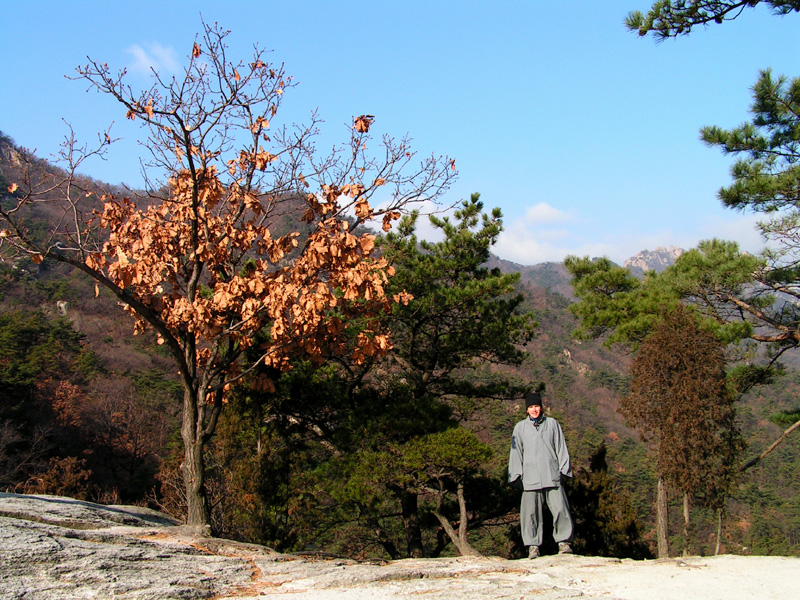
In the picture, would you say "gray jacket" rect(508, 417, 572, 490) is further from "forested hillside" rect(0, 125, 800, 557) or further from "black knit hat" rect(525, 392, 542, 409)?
"forested hillside" rect(0, 125, 800, 557)

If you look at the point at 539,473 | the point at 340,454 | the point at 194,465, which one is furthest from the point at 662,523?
the point at 194,465

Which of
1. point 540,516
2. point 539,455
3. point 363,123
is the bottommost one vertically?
point 540,516

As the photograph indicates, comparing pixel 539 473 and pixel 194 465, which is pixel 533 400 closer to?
pixel 539 473

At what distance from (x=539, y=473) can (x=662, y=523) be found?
5483mm

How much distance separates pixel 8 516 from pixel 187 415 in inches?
83.3

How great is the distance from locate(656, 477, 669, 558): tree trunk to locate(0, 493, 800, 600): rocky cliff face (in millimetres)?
4820

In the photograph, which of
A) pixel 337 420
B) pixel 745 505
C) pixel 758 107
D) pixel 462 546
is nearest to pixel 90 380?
pixel 337 420

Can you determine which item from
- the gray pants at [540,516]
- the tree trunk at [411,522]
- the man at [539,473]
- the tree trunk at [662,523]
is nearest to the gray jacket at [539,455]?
the man at [539,473]

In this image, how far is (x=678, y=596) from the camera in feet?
11.7

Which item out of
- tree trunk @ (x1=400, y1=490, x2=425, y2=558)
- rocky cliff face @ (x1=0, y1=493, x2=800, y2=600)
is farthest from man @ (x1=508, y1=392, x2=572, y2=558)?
tree trunk @ (x1=400, y1=490, x2=425, y2=558)

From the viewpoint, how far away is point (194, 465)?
6.32m

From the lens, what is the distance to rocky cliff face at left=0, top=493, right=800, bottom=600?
3246mm

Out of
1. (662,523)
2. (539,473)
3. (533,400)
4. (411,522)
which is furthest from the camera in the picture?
(411,522)

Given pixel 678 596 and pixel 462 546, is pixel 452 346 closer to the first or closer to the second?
pixel 462 546
